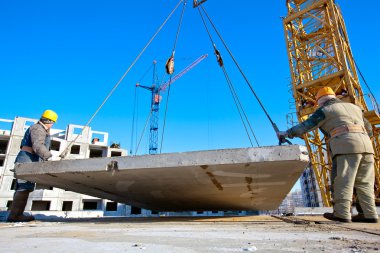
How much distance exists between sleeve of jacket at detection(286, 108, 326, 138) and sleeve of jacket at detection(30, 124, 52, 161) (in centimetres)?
357

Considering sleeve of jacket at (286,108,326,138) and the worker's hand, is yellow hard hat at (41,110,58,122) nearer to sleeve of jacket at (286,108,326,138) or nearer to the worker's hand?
the worker's hand

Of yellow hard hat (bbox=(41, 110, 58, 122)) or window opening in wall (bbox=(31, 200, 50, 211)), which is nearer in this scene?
yellow hard hat (bbox=(41, 110, 58, 122))

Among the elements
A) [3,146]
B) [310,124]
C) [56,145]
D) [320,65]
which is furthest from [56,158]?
[310,124]

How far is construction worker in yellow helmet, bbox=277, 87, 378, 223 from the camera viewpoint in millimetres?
3098

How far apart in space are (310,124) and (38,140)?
3.92m

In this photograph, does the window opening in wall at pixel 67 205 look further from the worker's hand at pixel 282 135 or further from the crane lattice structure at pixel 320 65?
the worker's hand at pixel 282 135

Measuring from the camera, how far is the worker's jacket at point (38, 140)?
4.18 m

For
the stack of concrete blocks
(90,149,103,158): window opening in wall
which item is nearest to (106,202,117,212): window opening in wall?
the stack of concrete blocks

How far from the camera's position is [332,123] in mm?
3355

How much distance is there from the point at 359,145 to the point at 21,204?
15.5 ft

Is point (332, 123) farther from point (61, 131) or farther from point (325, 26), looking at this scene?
point (61, 131)

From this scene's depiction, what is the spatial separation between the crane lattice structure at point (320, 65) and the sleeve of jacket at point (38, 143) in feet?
43.6

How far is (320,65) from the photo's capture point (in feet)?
50.6

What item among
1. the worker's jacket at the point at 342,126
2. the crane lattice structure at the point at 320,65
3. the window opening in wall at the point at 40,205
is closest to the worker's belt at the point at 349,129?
the worker's jacket at the point at 342,126
